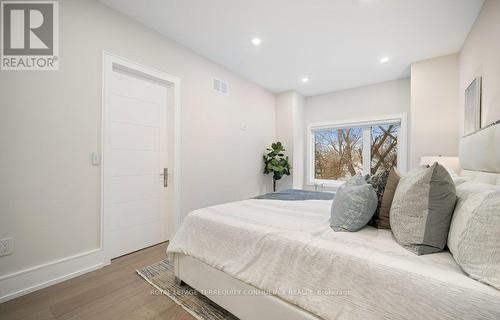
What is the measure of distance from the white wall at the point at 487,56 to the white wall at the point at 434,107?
1.77 feet

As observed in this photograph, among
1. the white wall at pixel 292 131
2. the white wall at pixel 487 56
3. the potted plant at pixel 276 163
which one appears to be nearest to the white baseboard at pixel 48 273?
the potted plant at pixel 276 163

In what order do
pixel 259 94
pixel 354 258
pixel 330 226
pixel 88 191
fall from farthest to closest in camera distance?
pixel 259 94, pixel 88 191, pixel 330 226, pixel 354 258

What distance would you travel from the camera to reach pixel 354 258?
0.93 meters

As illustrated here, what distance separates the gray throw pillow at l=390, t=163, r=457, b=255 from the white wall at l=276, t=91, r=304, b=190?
3417 millimetres

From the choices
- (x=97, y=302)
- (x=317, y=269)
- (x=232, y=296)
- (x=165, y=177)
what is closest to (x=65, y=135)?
(x=165, y=177)

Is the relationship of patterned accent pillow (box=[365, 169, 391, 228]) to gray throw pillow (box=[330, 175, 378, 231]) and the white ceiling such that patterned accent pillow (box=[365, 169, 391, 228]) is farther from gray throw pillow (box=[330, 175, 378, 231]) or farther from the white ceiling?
the white ceiling

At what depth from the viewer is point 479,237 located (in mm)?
737

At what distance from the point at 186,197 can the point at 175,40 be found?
7.00ft

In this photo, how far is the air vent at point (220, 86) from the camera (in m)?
3.32

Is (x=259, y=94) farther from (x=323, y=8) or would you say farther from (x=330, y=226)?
(x=330, y=226)

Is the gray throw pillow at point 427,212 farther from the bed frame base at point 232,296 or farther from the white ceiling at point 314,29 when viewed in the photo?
the white ceiling at point 314,29

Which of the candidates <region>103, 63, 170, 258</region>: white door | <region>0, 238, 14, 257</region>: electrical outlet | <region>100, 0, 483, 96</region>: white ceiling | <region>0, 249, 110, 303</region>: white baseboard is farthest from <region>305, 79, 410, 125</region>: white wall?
<region>0, 238, 14, 257</region>: electrical outlet

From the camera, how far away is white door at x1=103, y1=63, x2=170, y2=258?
7.19 ft

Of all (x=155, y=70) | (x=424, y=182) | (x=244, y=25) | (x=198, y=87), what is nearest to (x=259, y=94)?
(x=198, y=87)
